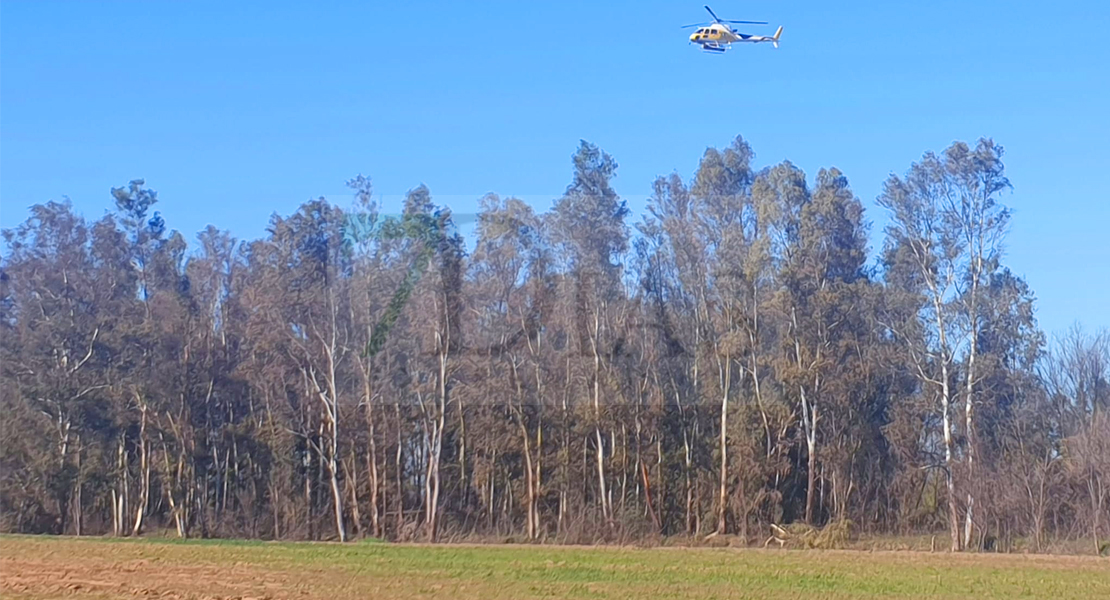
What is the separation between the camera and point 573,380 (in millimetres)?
44438

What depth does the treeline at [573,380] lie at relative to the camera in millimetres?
42719

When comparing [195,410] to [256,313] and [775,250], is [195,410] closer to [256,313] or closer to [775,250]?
[256,313]

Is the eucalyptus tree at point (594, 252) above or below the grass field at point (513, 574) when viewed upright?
above

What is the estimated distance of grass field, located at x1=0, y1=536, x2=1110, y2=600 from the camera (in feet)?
65.6

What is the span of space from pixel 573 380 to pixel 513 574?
2099 cm

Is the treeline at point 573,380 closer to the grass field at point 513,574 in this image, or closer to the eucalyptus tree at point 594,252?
the eucalyptus tree at point 594,252

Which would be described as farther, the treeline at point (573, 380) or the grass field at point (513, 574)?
Answer: the treeline at point (573, 380)

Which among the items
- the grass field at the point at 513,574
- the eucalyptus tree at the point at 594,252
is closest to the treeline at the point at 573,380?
the eucalyptus tree at the point at 594,252

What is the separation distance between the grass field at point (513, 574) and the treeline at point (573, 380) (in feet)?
37.2

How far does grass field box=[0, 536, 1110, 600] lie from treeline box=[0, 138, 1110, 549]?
37.2 ft

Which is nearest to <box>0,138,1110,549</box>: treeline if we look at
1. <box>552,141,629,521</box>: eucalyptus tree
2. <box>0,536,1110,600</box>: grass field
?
<box>552,141,629,521</box>: eucalyptus tree

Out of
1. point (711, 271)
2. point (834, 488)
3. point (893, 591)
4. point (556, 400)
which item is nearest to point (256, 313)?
point (556, 400)

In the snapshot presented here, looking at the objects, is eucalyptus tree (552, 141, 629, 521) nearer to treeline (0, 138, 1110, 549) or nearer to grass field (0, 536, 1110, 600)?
treeline (0, 138, 1110, 549)

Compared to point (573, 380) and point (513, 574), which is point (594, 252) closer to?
point (573, 380)
